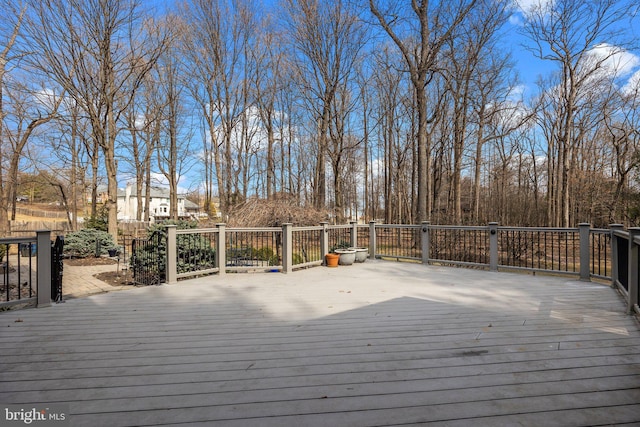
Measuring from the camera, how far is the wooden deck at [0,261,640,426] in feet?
6.82

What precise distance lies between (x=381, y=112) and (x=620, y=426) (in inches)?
837

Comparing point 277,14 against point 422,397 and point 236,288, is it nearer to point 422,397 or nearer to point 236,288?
point 236,288

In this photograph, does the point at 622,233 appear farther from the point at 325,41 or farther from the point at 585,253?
the point at 325,41

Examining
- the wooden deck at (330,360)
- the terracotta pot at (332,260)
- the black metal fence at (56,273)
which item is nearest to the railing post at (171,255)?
the wooden deck at (330,360)

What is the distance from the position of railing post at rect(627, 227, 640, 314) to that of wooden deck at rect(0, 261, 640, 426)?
220mm

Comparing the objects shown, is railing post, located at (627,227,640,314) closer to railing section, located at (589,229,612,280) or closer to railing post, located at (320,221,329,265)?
railing section, located at (589,229,612,280)

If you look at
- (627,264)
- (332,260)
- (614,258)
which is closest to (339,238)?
(332,260)

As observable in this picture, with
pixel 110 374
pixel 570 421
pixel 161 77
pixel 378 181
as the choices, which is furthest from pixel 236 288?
pixel 378 181

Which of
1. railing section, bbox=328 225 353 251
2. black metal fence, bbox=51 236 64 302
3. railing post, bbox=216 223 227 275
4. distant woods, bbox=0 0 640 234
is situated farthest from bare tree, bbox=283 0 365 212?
black metal fence, bbox=51 236 64 302

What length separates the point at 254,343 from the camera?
3.28 m

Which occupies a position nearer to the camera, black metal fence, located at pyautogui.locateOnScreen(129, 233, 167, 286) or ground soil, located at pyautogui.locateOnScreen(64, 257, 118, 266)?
black metal fence, located at pyautogui.locateOnScreen(129, 233, 167, 286)

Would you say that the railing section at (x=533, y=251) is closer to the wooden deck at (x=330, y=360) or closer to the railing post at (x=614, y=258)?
the railing post at (x=614, y=258)

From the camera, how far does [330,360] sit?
2.85m

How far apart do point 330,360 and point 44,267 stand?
13.5 feet
